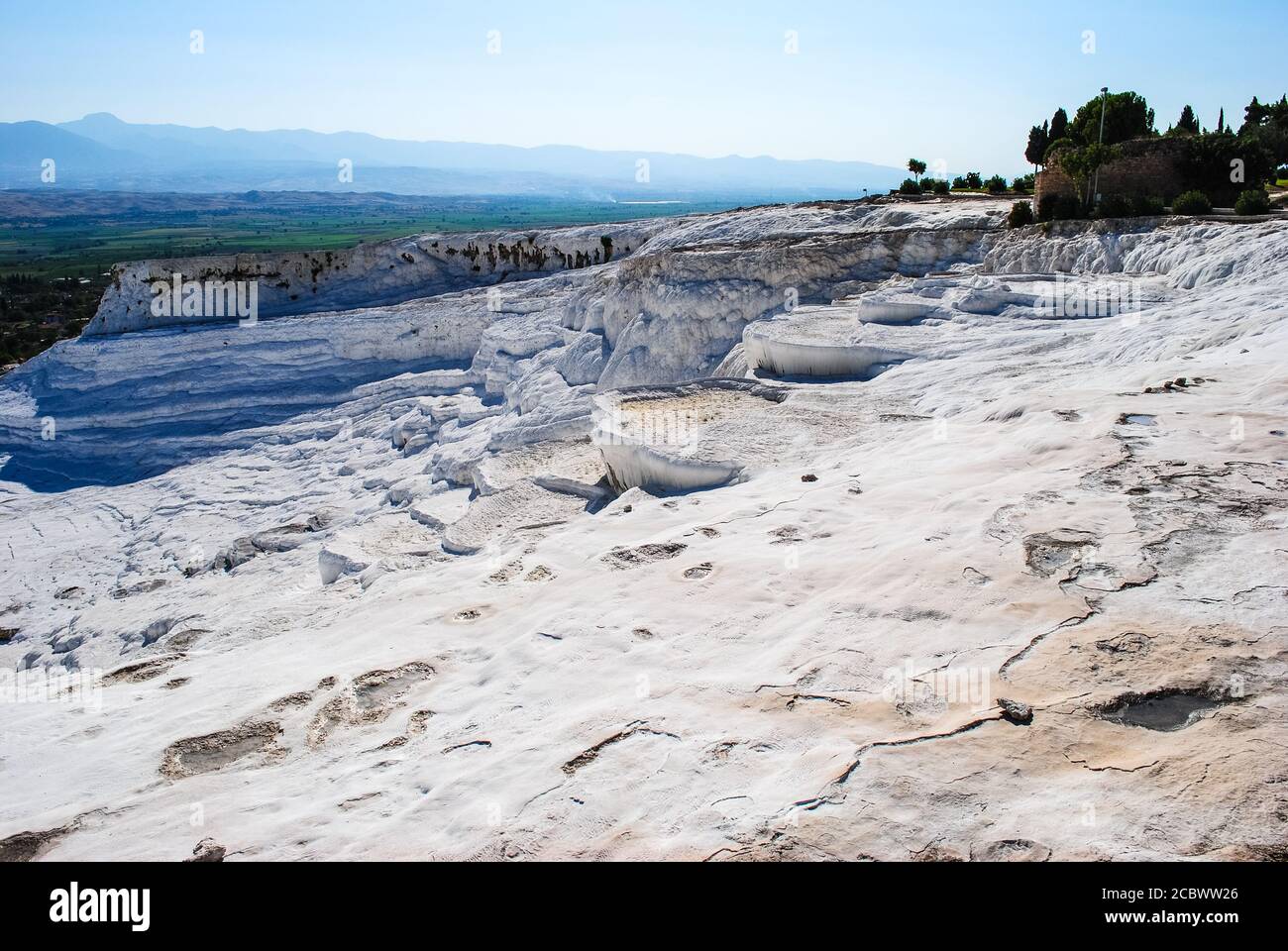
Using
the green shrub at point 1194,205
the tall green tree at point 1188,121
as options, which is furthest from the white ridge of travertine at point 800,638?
the tall green tree at point 1188,121

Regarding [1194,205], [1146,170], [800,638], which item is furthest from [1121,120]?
[800,638]

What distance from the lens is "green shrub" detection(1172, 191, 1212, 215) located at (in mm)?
14266

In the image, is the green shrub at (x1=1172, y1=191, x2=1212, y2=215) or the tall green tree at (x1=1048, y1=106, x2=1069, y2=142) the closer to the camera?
the green shrub at (x1=1172, y1=191, x2=1212, y2=215)

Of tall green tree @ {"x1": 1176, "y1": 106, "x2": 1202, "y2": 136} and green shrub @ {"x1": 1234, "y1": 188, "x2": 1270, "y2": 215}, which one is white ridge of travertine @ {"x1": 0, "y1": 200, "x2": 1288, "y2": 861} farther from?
tall green tree @ {"x1": 1176, "y1": 106, "x2": 1202, "y2": 136}

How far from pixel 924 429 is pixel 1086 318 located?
4.62 metres

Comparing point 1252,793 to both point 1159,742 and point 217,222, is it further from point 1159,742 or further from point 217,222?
point 217,222

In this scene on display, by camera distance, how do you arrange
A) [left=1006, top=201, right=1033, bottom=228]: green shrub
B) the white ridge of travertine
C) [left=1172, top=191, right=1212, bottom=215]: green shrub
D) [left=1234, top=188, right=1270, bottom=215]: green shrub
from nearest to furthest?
1. the white ridge of travertine
2. [left=1234, top=188, right=1270, bottom=215]: green shrub
3. [left=1172, top=191, right=1212, bottom=215]: green shrub
4. [left=1006, top=201, right=1033, bottom=228]: green shrub

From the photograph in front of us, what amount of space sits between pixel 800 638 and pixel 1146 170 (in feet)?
51.3

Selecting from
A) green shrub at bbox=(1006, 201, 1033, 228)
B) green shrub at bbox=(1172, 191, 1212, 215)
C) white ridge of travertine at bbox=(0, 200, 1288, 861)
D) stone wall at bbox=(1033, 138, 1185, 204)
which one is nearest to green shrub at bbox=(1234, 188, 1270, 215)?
green shrub at bbox=(1172, 191, 1212, 215)

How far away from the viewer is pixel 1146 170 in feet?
51.4

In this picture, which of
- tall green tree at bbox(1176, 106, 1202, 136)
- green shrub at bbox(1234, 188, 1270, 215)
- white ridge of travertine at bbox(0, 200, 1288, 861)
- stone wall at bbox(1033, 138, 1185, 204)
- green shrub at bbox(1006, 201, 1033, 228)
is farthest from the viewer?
tall green tree at bbox(1176, 106, 1202, 136)

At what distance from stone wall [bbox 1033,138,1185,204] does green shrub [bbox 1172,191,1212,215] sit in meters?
1.27
